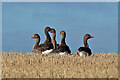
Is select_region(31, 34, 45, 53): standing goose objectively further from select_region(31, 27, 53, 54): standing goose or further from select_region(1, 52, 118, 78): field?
select_region(1, 52, 118, 78): field

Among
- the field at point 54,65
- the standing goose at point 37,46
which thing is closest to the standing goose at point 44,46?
the standing goose at point 37,46

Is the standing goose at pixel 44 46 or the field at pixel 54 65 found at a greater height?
the standing goose at pixel 44 46

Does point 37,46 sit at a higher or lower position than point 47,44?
lower

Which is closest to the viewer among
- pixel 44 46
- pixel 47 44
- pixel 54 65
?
pixel 54 65

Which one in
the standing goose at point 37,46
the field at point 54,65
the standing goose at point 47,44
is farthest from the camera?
the standing goose at point 37,46

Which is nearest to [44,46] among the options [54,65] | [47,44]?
[47,44]

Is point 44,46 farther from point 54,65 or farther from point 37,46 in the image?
point 54,65

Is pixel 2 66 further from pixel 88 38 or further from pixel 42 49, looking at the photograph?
pixel 88 38

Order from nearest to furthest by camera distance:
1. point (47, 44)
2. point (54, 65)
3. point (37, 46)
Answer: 1. point (54, 65)
2. point (47, 44)
3. point (37, 46)

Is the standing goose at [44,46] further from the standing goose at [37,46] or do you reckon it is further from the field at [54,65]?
the field at [54,65]

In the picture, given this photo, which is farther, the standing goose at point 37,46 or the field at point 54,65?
the standing goose at point 37,46

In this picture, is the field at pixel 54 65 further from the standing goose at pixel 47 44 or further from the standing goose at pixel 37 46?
the standing goose at pixel 37 46

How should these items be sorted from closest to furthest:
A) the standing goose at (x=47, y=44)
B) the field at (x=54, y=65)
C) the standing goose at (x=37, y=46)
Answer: the field at (x=54, y=65) → the standing goose at (x=47, y=44) → the standing goose at (x=37, y=46)

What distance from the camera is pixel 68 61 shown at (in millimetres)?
13484
